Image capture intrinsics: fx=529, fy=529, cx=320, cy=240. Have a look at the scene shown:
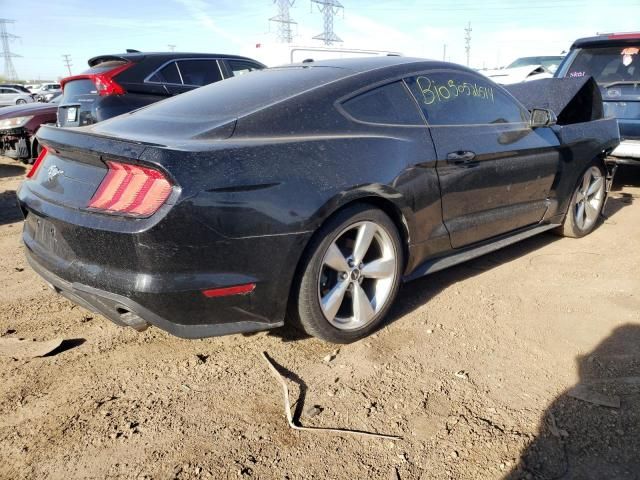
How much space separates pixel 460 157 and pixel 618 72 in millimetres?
4638

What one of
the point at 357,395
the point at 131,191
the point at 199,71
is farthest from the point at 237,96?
the point at 199,71

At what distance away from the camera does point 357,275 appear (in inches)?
112

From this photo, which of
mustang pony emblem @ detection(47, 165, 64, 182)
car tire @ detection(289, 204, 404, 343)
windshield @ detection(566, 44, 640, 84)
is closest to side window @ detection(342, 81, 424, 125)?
car tire @ detection(289, 204, 404, 343)

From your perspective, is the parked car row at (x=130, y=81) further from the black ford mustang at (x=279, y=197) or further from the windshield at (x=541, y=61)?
the windshield at (x=541, y=61)

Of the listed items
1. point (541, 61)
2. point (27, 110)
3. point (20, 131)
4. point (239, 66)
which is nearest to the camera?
point (239, 66)

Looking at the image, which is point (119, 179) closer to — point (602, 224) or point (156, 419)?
point (156, 419)

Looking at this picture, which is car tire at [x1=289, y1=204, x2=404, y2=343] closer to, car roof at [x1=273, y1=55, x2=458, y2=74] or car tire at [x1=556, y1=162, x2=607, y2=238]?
car roof at [x1=273, y1=55, x2=458, y2=74]

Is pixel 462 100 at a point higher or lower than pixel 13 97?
higher

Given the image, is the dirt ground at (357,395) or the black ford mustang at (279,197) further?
the black ford mustang at (279,197)

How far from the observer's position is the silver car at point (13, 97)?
27250 millimetres

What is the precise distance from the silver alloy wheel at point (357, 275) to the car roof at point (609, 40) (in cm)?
530

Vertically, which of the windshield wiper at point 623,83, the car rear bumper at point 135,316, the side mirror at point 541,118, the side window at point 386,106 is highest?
the side window at point 386,106

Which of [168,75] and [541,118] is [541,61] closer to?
[168,75]

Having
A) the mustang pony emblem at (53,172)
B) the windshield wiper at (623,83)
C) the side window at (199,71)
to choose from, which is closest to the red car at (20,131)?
the side window at (199,71)
